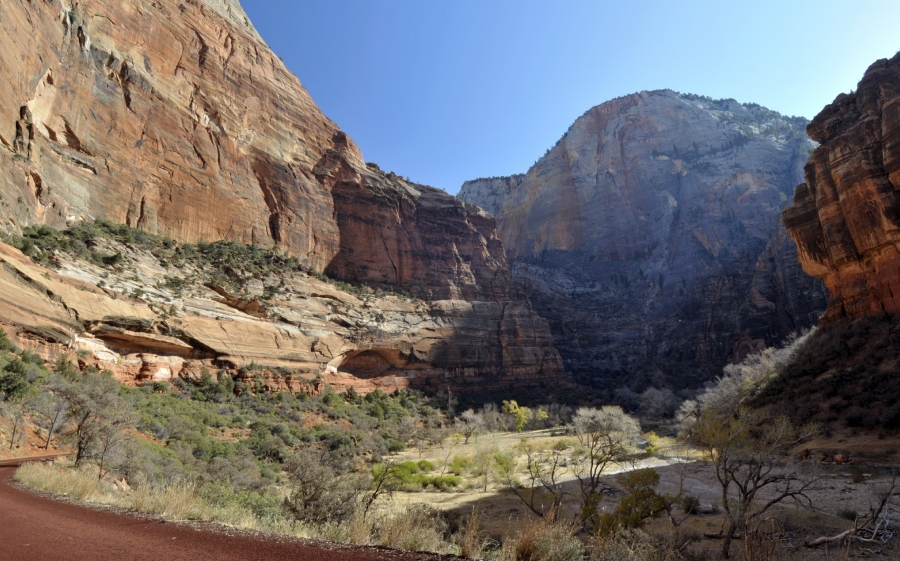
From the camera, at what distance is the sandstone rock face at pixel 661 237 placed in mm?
56219

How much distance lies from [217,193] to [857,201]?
4435 cm

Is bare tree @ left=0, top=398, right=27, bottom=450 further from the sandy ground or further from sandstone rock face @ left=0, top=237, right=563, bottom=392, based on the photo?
the sandy ground

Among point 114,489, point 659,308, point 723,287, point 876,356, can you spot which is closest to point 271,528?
point 114,489

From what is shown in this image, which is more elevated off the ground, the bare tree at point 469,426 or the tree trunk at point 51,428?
the tree trunk at point 51,428

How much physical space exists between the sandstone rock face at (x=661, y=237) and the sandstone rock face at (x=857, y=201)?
2592cm

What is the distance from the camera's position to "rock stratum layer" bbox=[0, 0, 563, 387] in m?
21.4

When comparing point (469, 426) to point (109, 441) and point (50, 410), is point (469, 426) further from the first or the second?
point (109, 441)

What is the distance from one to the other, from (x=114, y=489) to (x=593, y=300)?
72.6 meters

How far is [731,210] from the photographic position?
3044 inches

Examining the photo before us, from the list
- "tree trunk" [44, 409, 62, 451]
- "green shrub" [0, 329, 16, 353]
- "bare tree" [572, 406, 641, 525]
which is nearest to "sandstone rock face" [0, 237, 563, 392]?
"green shrub" [0, 329, 16, 353]

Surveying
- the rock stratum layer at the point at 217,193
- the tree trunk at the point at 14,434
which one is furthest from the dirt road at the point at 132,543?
the rock stratum layer at the point at 217,193

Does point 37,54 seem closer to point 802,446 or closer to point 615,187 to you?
point 802,446

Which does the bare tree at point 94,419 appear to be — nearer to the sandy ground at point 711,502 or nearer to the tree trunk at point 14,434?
the tree trunk at point 14,434

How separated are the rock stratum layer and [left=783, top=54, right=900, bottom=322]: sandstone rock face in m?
29.2
